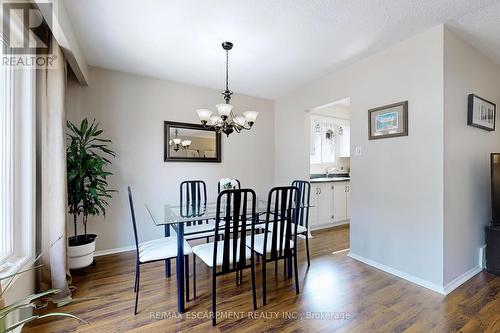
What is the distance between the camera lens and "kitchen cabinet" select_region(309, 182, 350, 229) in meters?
4.19

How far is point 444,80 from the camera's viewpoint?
2176 millimetres

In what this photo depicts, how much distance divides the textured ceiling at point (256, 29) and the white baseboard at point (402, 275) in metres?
2.40

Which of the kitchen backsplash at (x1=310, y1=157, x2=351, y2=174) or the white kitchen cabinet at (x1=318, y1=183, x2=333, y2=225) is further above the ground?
the kitchen backsplash at (x1=310, y1=157, x2=351, y2=174)

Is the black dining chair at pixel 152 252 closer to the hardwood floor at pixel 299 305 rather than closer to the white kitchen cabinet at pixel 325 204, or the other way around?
the hardwood floor at pixel 299 305

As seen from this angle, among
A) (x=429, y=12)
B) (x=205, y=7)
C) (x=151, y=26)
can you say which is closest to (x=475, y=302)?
(x=429, y=12)

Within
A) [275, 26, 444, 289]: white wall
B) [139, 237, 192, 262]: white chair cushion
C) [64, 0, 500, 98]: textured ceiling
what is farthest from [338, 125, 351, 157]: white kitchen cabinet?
[139, 237, 192, 262]: white chair cushion

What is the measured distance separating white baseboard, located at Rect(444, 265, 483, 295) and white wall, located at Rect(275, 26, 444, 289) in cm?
9

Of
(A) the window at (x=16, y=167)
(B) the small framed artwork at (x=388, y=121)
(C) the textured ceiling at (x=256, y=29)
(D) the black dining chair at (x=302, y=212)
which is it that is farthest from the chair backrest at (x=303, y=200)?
(A) the window at (x=16, y=167)

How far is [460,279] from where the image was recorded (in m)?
2.37

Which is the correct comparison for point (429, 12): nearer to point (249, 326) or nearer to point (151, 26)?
point (151, 26)

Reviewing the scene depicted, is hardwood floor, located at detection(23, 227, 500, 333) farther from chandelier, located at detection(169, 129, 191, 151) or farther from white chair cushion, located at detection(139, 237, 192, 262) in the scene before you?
chandelier, located at detection(169, 129, 191, 151)

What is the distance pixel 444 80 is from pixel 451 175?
88cm

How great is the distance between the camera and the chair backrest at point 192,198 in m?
2.47

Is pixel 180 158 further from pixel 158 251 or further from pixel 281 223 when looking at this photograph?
pixel 281 223
